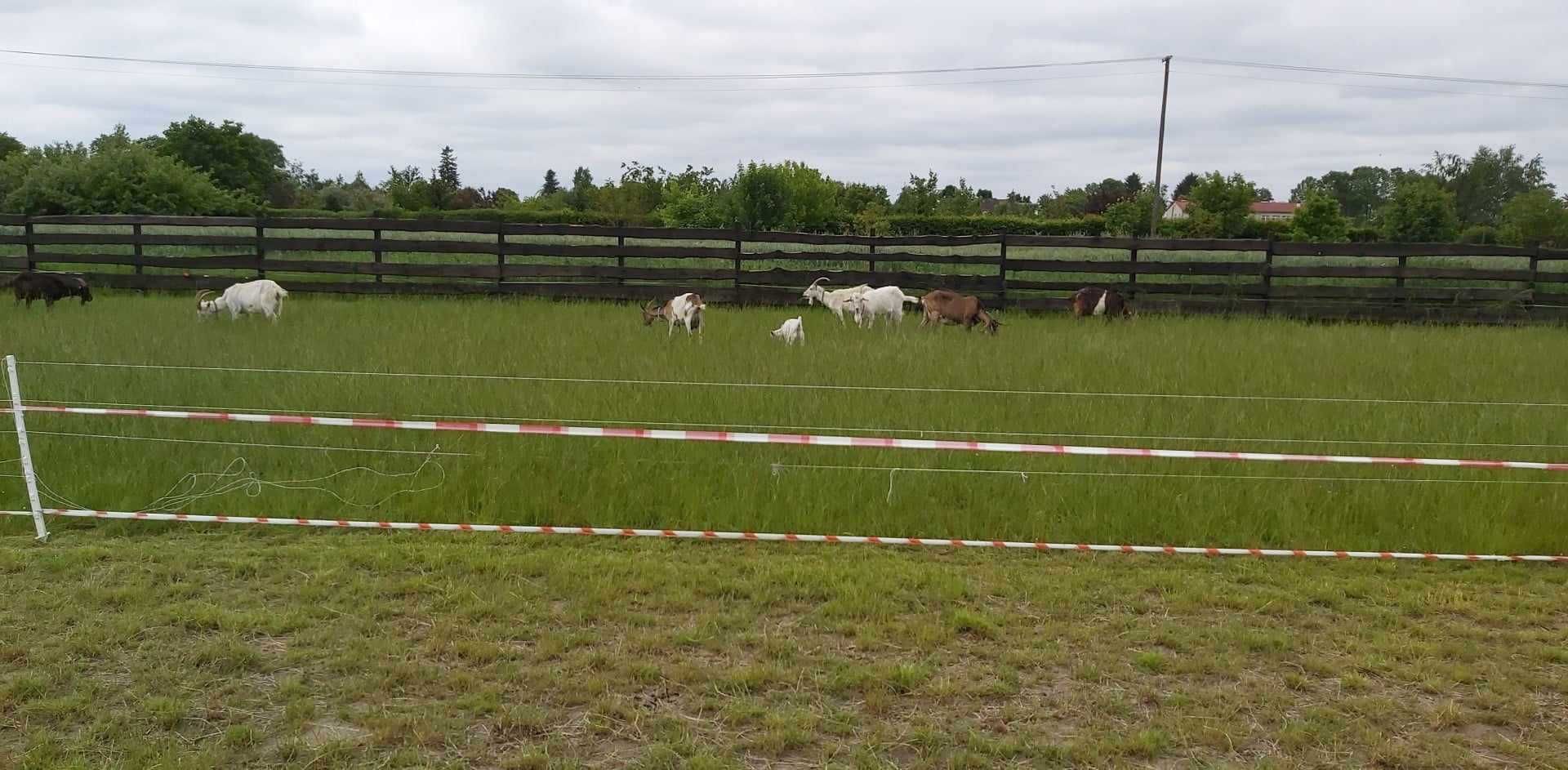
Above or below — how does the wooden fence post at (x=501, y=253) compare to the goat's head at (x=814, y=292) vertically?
above

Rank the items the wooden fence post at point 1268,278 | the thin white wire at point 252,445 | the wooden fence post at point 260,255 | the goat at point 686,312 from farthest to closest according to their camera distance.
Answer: the wooden fence post at point 1268,278 → the wooden fence post at point 260,255 → the goat at point 686,312 → the thin white wire at point 252,445

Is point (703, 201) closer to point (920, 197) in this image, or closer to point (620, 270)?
point (920, 197)

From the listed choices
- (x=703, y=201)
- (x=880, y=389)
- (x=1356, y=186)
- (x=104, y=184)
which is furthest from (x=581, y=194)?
(x=1356, y=186)

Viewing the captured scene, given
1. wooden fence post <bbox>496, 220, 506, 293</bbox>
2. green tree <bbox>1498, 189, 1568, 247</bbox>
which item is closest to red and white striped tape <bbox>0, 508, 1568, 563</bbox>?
wooden fence post <bbox>496, 220, 506, 293</bbox>

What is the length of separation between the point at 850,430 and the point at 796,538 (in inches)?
83.4

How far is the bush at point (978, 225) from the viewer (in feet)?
165

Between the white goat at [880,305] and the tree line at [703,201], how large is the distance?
25.1 metres

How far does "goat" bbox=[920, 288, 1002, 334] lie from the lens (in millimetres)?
16484

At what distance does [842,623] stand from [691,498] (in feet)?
7.57

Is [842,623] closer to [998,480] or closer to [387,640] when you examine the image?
[387,640]

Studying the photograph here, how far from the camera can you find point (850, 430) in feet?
Result: 28.1

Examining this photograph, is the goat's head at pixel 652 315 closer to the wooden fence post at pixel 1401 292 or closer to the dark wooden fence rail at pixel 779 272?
the dark wooden fence rail at pixel 779 272

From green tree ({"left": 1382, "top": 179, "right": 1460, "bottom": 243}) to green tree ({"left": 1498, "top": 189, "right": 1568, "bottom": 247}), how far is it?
3.00 metres

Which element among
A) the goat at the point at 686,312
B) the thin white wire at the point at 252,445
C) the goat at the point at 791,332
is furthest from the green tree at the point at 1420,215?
the thin white wire at the point at 252,445
